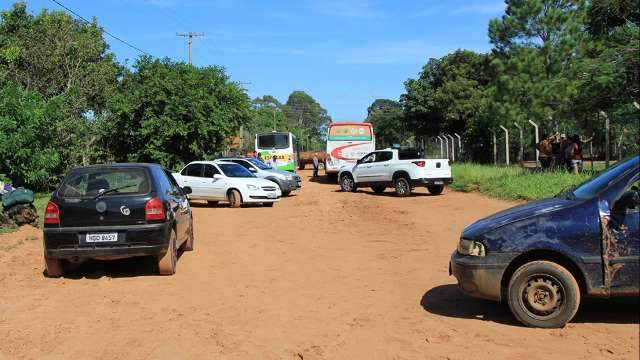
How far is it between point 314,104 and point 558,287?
6552 inches

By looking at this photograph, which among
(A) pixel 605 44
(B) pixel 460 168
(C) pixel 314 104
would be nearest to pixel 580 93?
(A) pixel 605 44

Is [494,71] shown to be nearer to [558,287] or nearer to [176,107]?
[176,107]

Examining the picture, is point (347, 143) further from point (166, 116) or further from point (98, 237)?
point (98, 237)

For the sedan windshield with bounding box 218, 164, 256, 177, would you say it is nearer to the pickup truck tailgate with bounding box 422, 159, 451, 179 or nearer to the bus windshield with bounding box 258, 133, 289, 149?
the pickup truck tailgate with bounding box 422, 159, 451, 179

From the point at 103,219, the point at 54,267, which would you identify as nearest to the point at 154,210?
the point at 103,219

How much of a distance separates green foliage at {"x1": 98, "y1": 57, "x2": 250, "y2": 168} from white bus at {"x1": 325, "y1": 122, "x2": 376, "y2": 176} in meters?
5.46

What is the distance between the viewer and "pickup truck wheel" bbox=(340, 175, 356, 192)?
26.3m

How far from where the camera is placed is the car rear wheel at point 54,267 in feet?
29.2

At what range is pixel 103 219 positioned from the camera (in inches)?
332

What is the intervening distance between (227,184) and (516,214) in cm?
1505

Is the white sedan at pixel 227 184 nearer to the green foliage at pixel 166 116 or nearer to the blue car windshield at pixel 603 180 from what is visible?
the green foliage at pixel 166 116

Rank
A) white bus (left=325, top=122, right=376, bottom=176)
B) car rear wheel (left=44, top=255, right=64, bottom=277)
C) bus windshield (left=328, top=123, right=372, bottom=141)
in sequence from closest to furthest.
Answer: car rear wheel (left=44, top=255, right=64, bottom=277) < white bus (left=325, top=122, right=376, bottom=176) < bus windshield (left=328, top=123, right=372, bottom=141)

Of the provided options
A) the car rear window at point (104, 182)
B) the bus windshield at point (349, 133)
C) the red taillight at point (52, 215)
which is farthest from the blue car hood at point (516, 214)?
the bus windshield at point (349, 133)

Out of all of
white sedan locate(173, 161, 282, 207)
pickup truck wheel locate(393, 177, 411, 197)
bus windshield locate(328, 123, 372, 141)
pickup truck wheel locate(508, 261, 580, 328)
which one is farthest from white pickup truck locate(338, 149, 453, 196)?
pickup truck wheel locate(508, 261, 580, 328)
